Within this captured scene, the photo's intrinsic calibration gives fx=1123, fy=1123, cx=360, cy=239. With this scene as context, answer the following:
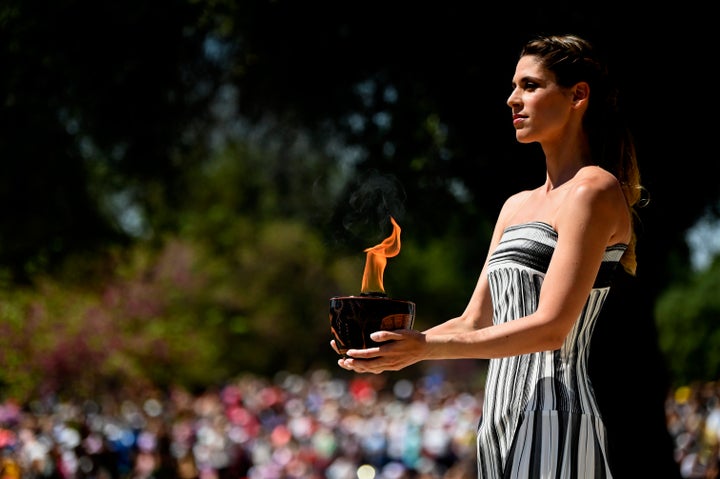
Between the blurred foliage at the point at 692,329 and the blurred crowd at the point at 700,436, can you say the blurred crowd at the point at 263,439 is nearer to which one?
the blurred crowd at the point at 700,436

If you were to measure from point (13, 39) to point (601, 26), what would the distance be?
441cm

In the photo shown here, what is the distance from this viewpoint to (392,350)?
2.59 m

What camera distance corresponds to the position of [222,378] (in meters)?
43.2

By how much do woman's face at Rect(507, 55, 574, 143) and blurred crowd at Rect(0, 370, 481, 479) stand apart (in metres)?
9.43

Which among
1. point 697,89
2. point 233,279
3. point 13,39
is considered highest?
point 233,279

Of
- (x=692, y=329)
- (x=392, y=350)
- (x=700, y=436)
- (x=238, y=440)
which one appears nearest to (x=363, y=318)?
(x=392, y=350)

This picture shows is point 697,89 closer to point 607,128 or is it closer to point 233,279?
point 607,128

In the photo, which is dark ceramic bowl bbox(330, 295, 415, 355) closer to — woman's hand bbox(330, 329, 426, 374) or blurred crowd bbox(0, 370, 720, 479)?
woman's hand bbox(330, 329, 426, 374)

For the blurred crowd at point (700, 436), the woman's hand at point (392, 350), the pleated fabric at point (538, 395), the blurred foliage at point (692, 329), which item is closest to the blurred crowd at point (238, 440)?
the blurred crowd at point (700, 436)

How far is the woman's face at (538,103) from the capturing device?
9.46ft

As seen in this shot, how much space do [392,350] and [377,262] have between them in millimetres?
472

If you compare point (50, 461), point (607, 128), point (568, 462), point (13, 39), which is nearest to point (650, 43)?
point (13, 39)

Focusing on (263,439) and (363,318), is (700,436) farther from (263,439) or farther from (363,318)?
(363,318)

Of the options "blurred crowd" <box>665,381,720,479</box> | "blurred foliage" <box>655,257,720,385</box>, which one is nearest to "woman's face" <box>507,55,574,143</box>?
"blurred crowd" <box>665,381,720,479</box>
